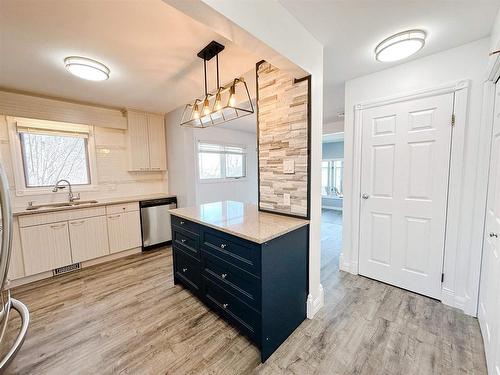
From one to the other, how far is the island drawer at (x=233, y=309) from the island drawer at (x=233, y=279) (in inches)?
2.0

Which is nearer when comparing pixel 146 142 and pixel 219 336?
pixel 219 336

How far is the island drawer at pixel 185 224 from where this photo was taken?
1.96 metres

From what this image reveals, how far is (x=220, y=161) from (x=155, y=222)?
6.39ft

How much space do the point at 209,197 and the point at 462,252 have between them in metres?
3.83

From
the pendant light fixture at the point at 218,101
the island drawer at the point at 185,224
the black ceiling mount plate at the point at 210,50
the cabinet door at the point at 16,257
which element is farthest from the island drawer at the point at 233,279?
the cabinet door at the point at 16,257

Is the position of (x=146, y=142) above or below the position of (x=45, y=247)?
above

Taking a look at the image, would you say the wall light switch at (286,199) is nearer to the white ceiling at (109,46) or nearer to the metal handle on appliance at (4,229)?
the white ceiling at (109,46)

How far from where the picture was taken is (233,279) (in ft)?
5.31

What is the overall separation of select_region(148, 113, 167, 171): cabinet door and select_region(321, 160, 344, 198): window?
542 centimetres

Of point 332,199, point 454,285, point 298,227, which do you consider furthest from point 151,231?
point 332,199

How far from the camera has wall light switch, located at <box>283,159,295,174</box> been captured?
186cm

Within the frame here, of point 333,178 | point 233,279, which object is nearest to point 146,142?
point 233,279

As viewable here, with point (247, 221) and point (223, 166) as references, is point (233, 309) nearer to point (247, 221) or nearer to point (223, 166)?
point (247, 221)

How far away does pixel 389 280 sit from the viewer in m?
2.33
